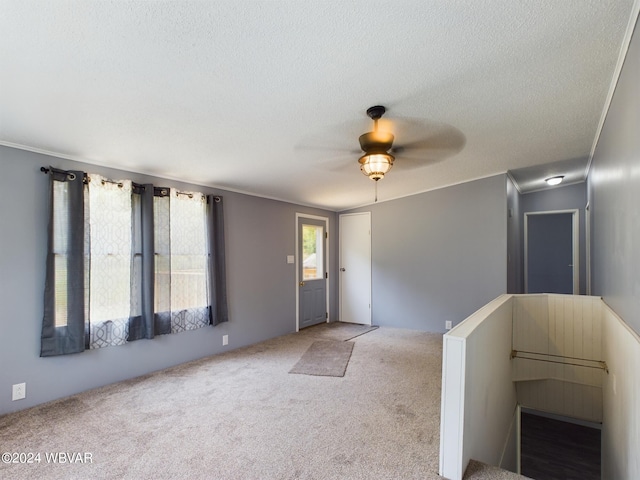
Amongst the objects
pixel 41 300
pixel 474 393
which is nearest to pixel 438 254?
pixel 474 393

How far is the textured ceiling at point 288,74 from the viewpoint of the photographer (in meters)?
1.49

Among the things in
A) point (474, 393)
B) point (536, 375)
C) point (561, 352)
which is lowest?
point (536, 375)

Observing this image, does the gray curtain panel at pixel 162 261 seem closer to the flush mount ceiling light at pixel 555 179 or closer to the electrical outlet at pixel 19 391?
the electrical outlet at pixel 19 391

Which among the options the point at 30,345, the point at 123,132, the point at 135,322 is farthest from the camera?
the point at 135,322

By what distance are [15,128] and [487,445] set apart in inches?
170

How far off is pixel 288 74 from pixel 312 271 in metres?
4.40

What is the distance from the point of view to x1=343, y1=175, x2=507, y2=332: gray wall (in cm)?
482

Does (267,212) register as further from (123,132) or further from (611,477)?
(611,477)

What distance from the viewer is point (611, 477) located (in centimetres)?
260

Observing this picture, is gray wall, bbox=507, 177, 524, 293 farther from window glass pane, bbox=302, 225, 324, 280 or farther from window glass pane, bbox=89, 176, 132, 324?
window glass pane, bbox=89, 176, 132, 324

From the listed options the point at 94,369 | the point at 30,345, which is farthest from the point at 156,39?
the point at 94,369

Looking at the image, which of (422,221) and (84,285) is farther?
(422,221)

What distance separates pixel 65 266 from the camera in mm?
2877

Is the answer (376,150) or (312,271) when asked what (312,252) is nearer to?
(312,271)
